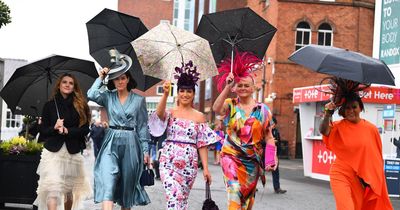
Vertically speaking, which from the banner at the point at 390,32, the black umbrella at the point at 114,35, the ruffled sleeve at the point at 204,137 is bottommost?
the ruffled sleeve at the point at 204,137

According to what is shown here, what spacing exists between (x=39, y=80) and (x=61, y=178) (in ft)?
5.94

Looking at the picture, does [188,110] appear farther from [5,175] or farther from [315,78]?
[315,78]

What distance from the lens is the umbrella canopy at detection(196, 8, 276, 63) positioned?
357 inches

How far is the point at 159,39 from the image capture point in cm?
836

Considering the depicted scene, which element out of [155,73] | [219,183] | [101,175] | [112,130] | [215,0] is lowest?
[219,183]

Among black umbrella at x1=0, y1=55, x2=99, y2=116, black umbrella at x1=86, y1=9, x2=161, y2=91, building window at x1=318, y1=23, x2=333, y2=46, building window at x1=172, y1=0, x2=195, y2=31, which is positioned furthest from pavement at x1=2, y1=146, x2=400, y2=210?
building window at x1=172, y1=0, x2=195, y2=31

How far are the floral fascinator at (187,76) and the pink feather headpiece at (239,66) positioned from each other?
23.1 inches

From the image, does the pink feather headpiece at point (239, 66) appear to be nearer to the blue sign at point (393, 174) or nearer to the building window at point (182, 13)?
the blue sign at point (393, 174)

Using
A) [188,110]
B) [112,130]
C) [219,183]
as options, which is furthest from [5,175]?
[219,183]

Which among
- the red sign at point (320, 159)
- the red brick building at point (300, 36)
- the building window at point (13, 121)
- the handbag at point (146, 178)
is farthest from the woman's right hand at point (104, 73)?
the building window at point (13, 121)

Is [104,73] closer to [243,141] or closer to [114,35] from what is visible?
[114,35]

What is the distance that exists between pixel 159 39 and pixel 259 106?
1.48m

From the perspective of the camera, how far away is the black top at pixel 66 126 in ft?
28.0

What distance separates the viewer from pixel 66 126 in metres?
8.66
